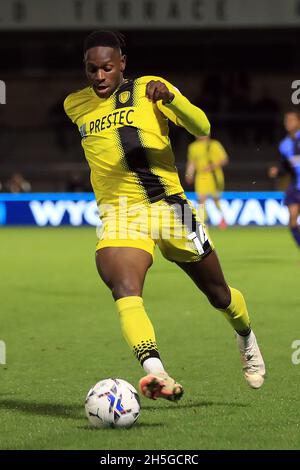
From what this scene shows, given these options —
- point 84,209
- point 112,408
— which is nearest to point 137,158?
point 112,408

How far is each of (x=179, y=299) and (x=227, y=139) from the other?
58.8 ft

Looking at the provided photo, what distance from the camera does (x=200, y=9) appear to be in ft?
82.8

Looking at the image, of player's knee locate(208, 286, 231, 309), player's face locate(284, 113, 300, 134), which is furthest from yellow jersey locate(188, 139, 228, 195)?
player's knee locate(208, 286, 231, 309)

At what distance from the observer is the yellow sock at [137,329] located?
554 cm

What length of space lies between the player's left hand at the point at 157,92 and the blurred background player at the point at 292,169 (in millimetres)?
9860

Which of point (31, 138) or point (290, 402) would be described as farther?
point (31, 138)

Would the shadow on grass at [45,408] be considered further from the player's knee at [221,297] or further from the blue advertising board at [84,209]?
the blue advertising board at [84,209]

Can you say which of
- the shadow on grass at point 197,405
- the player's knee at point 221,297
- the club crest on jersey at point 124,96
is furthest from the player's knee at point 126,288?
the club crest on jersey at point 124,96

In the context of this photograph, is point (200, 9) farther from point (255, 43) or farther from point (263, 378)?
point (263, 378)

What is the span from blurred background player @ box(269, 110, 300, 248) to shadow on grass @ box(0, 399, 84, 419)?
9.50m
